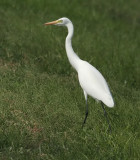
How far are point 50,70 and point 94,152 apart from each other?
2695 mm

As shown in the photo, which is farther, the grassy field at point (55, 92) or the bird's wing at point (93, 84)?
the bird's wing at point (93, 84)

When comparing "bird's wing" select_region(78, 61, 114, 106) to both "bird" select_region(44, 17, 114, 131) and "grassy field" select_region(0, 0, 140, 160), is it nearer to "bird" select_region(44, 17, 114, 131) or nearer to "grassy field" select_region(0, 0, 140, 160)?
"bird" select_region(44, 17, 114, 131)

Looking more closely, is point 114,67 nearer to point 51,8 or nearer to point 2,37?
point 2,37

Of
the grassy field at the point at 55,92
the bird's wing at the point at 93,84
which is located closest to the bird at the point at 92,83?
the bird's wing at the point at 93,84

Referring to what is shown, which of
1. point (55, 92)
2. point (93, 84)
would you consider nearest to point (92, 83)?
point (93, 84)

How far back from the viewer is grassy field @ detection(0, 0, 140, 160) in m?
4.59

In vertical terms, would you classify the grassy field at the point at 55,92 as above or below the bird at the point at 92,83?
below

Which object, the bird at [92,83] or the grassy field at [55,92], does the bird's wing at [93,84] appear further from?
the grassy field at [55,92]

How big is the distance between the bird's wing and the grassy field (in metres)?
0.29

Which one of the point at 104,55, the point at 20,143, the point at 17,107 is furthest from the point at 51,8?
the point at 20,143

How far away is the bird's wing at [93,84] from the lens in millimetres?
5300

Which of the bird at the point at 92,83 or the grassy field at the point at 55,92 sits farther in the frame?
the bird at the point at 92,83

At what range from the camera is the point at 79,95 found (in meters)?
6.05

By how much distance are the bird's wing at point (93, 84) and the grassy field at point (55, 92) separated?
293 millimetres
